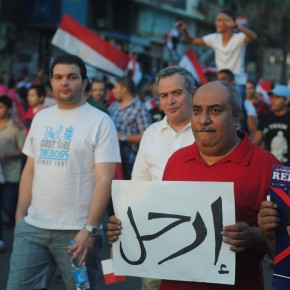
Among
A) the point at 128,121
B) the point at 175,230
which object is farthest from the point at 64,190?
the point at 128,121

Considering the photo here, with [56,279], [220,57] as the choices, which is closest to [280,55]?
[220,57]

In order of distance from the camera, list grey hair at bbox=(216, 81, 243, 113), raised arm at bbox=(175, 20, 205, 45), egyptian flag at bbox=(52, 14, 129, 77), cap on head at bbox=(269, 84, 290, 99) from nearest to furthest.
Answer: grey hair at bbox=(216, 81, 243, 113), cap on head at bbox=(269, 84, 290, 99), raised arm at bbox=(175, 20, 205, 45), egyptian flag at bbox=(52, 14, 129, 77)

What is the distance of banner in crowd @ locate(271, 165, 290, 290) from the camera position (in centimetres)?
339

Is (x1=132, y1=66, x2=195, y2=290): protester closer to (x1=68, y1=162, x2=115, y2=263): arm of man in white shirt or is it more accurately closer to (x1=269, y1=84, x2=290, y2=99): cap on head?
(x1=68, y1=162, x2=115, y2=263): arm of man in white shirt

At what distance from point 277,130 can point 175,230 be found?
5.69 metres

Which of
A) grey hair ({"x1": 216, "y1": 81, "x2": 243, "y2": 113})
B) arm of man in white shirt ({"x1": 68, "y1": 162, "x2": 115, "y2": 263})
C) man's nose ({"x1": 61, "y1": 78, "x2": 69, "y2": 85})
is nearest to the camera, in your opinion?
grey hair ({"x1": 216, "y1": 81, "x2": 243, "y2": 113})

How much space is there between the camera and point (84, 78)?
217 inches

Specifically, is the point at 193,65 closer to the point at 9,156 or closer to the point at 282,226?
the point at 9,156

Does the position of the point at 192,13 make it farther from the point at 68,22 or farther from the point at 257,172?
the point at 257,172

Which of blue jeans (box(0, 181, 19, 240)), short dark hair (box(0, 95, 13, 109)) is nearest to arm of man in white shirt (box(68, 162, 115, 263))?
blue jeans (box(0, 181, 19, 240))

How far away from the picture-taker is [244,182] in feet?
12.2

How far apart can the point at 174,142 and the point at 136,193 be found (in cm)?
145

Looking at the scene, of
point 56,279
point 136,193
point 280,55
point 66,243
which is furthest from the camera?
point 280,55

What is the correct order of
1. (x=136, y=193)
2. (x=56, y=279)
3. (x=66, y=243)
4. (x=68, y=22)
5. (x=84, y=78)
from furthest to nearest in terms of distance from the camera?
1. (x=68, y=22)
2. (x=56, y=279)
3. (x=84, y=78)
4. (x=66, y=243)
5. (x=136, y=193)
